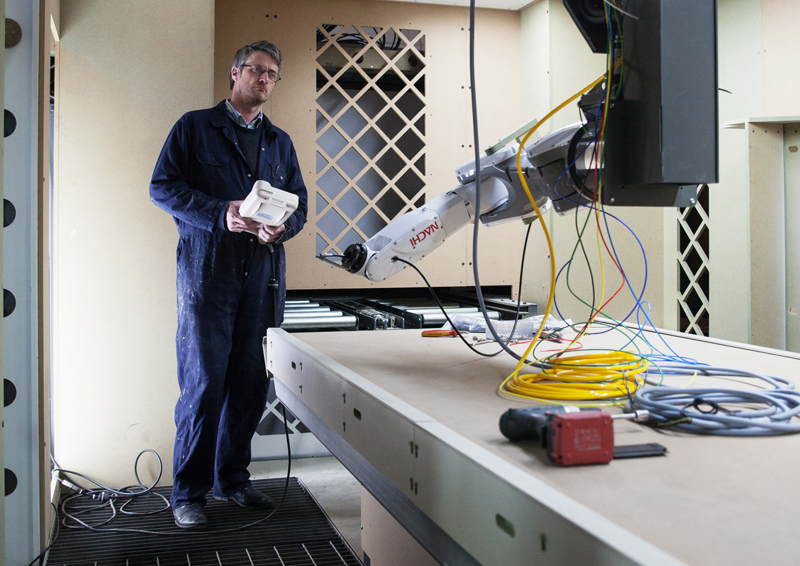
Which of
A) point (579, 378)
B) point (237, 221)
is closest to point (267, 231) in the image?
point (237, 221)

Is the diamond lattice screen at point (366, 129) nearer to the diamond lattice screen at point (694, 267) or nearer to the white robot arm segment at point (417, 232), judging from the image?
the diamond lattice screen at point (694, 267)

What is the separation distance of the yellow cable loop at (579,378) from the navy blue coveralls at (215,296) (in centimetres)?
116

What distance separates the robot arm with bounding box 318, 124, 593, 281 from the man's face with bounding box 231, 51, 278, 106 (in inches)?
37.3

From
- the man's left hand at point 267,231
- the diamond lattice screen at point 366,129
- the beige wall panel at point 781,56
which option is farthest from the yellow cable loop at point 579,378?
the beige wall panel at point 781,56

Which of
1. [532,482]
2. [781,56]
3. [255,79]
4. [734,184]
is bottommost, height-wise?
[532,482]

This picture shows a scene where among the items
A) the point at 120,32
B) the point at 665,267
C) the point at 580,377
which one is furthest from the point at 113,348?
the point at 665,267

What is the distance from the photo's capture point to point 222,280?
1964mm

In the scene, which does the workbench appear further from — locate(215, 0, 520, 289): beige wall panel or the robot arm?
locate(215, 0, 520, 289): beige wall panel

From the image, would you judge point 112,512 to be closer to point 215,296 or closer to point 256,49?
point 215,296

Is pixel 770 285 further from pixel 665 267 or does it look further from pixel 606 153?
pixel 606 153

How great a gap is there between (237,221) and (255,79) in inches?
21.3

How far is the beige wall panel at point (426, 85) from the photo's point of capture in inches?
111

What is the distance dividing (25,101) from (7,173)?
194mm

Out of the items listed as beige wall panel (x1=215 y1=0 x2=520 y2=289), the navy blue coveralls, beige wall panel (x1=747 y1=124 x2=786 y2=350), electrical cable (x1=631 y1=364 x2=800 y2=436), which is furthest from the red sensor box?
beige wall panel (x1=215 y1=0 x2=520 y2=289)
